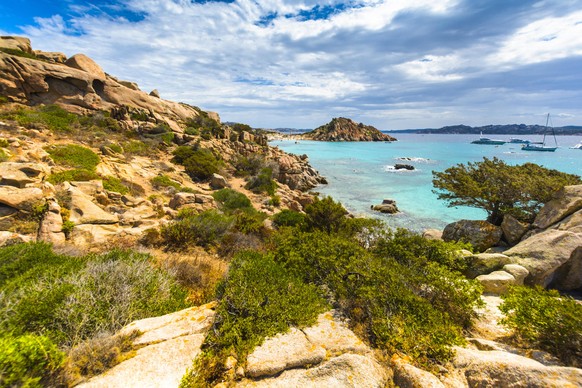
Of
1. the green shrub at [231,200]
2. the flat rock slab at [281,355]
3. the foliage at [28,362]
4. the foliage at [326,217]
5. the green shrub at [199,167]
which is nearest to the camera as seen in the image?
the foliage at [28,362]

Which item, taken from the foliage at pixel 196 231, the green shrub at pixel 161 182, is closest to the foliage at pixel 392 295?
the foliage at pixel 196 231

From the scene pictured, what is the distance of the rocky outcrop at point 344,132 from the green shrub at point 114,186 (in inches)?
4997

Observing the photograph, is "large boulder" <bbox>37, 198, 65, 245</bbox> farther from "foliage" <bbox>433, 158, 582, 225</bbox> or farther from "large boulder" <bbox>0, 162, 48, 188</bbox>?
"foliage" <bbox>433, 158, 582, 225</bbox>

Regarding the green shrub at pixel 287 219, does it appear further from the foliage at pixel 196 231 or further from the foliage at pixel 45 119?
the foliage at pixel 45 119

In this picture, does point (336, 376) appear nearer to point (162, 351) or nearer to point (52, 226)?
point (162, 351)

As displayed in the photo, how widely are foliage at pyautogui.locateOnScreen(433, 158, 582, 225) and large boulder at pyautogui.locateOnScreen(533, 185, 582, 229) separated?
46 centimetres

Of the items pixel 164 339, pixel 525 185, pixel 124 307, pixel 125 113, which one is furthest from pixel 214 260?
pixel 125 113

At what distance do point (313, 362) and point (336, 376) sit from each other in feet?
1.06

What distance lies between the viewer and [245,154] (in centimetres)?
3400

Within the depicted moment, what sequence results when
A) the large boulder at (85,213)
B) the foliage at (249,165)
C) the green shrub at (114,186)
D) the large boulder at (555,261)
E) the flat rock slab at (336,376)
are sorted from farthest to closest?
the foliage at (249,165) < the green shrub at (114,186) < the large boulder at (85,213) < the large boulder at (555,261) < the flat rock slab at (336,376)

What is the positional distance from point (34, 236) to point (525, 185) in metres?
17.9

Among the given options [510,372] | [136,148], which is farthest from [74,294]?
[136,148]

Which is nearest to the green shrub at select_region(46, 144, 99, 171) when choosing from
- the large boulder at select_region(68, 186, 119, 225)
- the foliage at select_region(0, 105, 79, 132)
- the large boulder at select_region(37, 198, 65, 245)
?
the foliage at select_region(0, 105, 79, 132)

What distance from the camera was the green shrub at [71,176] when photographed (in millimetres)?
10948
